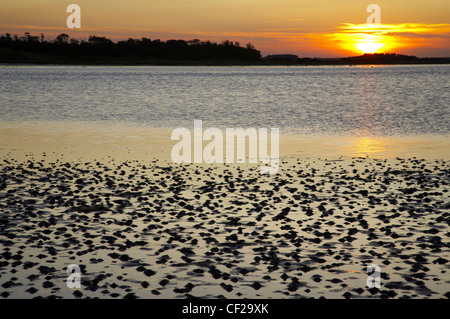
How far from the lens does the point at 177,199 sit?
22875mm

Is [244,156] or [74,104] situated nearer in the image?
[244,156]

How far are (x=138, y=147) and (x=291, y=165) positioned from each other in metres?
12.9

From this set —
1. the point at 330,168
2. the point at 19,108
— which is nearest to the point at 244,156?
the point at 330,168

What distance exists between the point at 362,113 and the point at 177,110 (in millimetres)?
25482

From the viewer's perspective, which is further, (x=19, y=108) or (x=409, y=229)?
(x=19, y=108)

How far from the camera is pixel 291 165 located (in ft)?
103

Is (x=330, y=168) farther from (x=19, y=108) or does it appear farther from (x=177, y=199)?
(x=19, y=108)

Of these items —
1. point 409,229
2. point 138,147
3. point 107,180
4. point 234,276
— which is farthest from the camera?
point 138,147

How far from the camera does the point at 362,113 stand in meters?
72.3
